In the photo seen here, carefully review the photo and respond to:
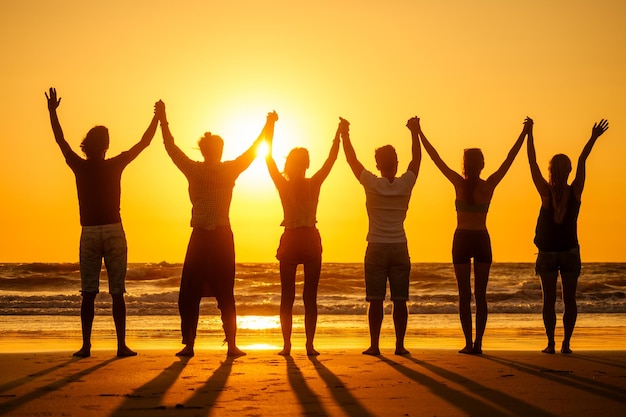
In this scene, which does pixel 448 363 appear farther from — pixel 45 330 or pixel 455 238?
pixel 45 330

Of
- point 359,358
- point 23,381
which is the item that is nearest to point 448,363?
point 359,358

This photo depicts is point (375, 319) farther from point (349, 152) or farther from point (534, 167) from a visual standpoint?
point (534, 167)

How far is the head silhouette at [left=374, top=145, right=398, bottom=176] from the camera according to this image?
9219mm

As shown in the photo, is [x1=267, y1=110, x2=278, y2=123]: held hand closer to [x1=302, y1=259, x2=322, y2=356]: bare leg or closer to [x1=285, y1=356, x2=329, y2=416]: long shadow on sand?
[x1=302, y1=259, x2=322, y2=356]: bare leg

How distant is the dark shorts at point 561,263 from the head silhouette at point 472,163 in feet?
3.63

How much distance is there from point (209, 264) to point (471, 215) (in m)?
2.69

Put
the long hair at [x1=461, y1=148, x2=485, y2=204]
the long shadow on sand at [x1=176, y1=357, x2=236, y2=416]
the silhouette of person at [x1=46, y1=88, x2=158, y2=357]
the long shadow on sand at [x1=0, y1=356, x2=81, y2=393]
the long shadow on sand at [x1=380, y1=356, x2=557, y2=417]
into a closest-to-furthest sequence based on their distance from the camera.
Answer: the long shadow on sand at [x1=380, y1=356, x2=557, y2=417] → the long shadow on sand at [x1=176, y1=357, x2=236, y2=416] → the long shadow on sand at [x1=0, y1=356, x2=81, y2=393] → the silhouette of person at [x1=46, y1=88, x2=158, y2=357] → the long hair at [x1=461, y1=148, x2=485, y2=204]

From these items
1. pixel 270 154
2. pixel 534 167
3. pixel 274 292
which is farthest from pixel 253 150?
pixel 274 292

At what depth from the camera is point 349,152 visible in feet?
30.3

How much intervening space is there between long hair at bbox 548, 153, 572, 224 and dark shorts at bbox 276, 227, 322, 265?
245 centimetres

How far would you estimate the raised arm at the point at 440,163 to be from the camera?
931 cm

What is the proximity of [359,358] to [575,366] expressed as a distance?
1.99 m

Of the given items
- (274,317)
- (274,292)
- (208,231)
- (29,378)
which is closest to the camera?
(29,378)

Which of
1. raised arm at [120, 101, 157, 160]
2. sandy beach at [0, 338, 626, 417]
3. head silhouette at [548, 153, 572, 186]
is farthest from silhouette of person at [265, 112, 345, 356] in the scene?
head silhouette at [548, 153, 572, 186]
